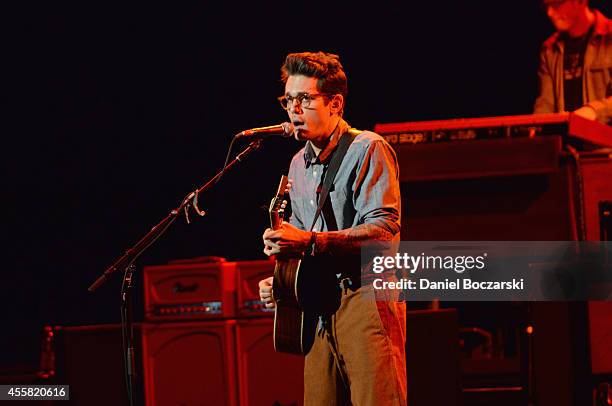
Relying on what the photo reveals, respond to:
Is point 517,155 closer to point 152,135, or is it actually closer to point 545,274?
point 545,274

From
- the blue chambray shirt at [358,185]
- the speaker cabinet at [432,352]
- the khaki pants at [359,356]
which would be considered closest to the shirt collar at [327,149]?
the blue chambray shirt at [358,185]

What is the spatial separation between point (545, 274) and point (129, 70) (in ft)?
11.8

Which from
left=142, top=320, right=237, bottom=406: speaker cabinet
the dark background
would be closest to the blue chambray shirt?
left=142, top=320, right=237, bottom=406: speaker cabinet

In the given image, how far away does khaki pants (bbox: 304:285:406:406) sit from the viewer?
298cm

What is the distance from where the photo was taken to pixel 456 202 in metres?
4.73

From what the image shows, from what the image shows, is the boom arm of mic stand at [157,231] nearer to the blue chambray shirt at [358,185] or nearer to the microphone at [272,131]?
the microphone at [272,131]

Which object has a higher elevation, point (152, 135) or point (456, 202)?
point (152, 135)

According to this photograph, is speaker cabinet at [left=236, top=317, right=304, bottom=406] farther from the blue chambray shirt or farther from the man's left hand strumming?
the man's left hand strumming

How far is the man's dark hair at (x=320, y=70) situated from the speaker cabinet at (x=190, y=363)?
1923 mm

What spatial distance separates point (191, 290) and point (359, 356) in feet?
6.83

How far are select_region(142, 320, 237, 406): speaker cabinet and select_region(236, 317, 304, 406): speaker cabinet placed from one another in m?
0.06

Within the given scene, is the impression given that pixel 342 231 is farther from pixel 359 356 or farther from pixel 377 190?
pixel 359 356

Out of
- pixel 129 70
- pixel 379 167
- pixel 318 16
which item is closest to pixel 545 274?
pixel 379 167

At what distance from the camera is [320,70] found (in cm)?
325
